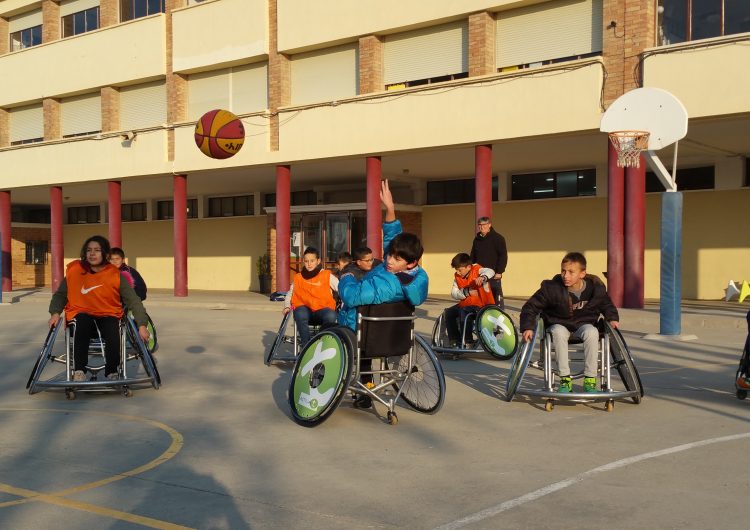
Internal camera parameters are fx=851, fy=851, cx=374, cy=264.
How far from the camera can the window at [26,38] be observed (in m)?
32.8

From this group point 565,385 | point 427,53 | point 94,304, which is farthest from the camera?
point 427,53

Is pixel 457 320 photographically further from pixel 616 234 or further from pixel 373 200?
pixel 373 200

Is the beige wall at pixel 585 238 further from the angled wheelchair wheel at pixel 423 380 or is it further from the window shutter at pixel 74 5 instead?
the angled wheelchair wheel at pixel 423 380

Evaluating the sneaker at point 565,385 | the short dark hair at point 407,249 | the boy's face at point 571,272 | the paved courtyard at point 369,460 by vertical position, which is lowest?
the paved courtyard at point 369,460

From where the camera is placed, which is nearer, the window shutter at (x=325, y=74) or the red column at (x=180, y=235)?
the window shutter at (x=325, y=74)

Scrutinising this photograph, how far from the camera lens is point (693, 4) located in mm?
18156

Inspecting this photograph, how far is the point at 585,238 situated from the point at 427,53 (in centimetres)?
720

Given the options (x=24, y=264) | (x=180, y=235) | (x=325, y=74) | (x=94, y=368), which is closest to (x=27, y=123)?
(x=24, y=264)

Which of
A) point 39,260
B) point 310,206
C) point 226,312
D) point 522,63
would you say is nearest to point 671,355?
point 522,63

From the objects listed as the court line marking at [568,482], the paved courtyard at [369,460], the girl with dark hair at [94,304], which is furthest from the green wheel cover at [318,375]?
the girl with dark hair at [94,304]

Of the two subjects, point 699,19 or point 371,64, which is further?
point 371,64

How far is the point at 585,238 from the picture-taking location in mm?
24750

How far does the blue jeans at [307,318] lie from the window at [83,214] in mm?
30945

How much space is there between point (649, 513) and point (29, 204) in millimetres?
39832
